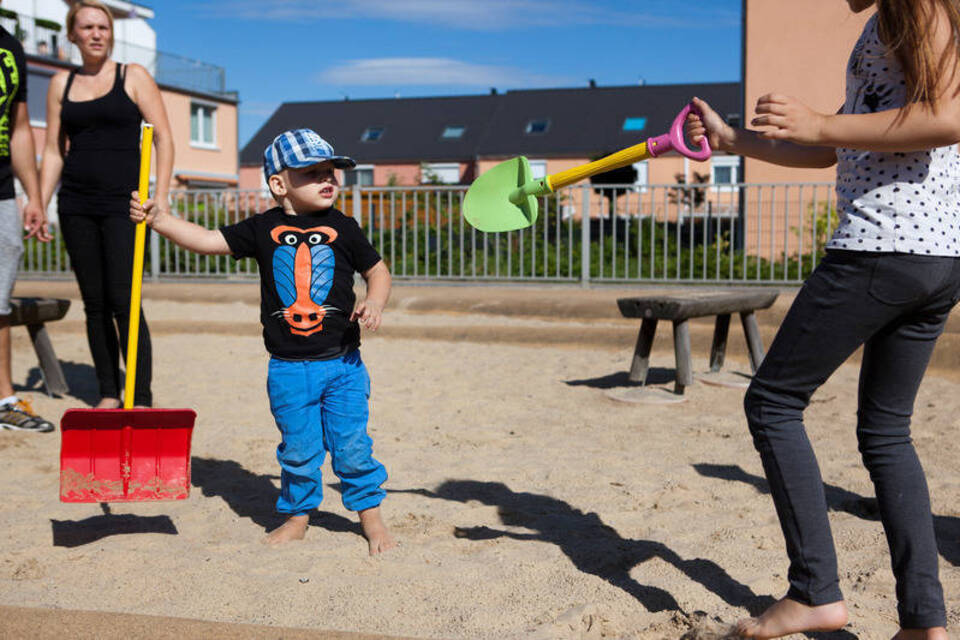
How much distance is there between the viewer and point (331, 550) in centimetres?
306

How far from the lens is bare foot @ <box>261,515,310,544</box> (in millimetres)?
3141

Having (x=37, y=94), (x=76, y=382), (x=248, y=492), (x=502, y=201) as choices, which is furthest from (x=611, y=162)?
(x=37, y=94)

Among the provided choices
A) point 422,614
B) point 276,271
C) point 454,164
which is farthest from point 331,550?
point 454,164

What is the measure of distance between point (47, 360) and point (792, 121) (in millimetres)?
5097

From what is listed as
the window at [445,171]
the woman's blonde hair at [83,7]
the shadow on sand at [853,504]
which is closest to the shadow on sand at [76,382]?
the woman's blonde hair at [83,7]

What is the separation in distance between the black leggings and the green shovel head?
7.68ft

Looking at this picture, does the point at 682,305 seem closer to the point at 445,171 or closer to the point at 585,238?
Answer: the point at 585,238

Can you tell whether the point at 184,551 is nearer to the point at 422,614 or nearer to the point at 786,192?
the point at 422,614

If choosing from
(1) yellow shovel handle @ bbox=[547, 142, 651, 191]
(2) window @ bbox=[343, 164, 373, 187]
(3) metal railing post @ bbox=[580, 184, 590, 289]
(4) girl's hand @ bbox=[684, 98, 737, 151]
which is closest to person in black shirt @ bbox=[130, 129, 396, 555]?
(1) yellow shovel handle @ bbox=[547, 142, 651, 191]

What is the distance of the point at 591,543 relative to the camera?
310 centimetres

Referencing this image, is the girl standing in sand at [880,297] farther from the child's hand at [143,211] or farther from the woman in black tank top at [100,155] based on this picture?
the woman in black tank top at [100,155]

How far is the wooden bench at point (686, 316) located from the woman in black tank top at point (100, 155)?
2.76 metres

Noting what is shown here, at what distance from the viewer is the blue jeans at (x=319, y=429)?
10.1ft

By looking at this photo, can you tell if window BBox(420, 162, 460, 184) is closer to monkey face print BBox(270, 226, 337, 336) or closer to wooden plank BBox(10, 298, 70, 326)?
wooden plank BBox(10, 298, 70, 326)
